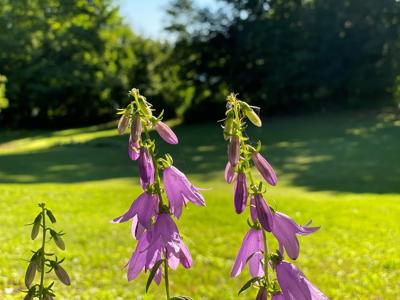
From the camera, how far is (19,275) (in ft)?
19.1

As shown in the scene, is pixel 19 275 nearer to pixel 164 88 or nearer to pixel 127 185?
pixel 127 185

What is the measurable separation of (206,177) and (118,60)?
24.7 metres

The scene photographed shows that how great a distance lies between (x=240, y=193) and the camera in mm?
1290

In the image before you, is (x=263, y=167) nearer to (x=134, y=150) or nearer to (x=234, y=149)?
(x=234, y=149)

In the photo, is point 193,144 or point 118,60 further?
point 118,60

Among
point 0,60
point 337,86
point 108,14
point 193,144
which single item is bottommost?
point 193,144

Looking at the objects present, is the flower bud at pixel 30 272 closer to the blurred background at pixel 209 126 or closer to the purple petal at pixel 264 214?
the purple petal at pixel 264 214

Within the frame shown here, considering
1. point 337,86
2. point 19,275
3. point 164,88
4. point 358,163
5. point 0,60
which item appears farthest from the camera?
point 164,88

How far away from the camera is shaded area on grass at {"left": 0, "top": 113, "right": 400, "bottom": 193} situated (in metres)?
13.8

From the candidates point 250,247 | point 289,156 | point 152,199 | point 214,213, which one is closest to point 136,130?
point 152,199

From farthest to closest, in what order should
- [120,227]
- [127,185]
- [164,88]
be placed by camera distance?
1. [164,88]
2. [127,185]
3. [120,227]

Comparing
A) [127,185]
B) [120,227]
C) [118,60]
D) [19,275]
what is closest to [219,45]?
[118,60]

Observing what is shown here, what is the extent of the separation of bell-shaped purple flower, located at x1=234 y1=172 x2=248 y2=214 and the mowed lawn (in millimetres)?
189

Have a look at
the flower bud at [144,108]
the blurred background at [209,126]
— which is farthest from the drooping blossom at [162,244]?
the blurred background at [209,126]
